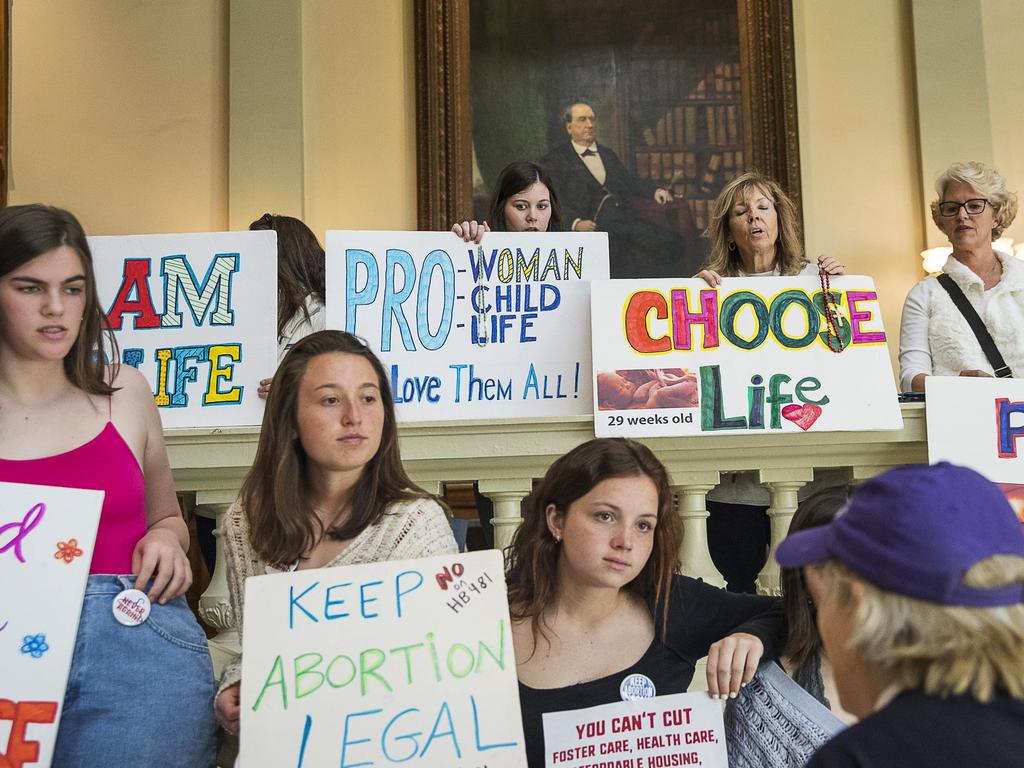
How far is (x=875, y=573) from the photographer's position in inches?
56.7

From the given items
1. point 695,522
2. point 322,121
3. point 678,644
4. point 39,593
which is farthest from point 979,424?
point 322,121

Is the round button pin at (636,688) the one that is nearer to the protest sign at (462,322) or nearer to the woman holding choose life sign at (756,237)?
the protest sign at (462,322)

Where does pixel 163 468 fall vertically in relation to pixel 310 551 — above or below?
above

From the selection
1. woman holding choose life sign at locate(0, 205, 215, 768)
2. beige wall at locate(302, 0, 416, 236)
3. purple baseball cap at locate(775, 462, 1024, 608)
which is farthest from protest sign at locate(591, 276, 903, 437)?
beige wall at locate(302, 0, 416, 236)

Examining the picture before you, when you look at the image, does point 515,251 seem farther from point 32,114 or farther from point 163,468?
point 32,114

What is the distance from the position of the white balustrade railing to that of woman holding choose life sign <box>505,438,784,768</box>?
0.46m

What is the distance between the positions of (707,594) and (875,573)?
1221 mm

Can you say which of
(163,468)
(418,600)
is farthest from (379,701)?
(163,468)

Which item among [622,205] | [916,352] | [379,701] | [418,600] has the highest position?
[622,205]

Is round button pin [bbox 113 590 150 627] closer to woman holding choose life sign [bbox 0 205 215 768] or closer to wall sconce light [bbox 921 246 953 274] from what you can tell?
woman holding choose life sign [bbox 0 205 215 768]

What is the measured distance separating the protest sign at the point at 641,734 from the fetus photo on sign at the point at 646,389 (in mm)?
1061

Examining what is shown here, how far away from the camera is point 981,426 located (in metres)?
3.19

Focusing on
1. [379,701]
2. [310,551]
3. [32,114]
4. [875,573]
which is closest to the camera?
[875,573]

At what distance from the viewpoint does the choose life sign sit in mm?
3156
